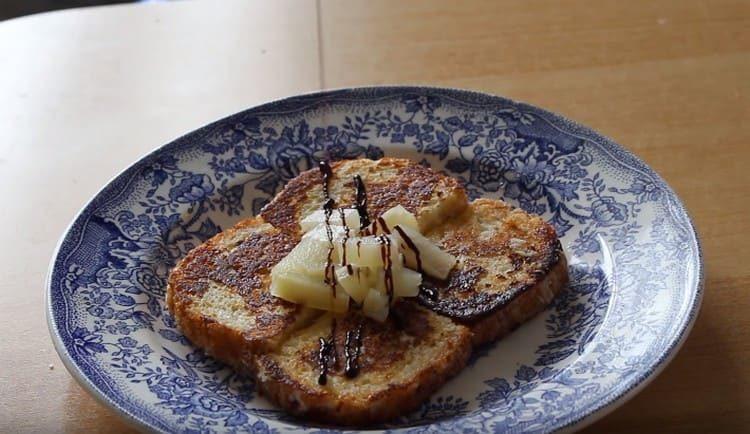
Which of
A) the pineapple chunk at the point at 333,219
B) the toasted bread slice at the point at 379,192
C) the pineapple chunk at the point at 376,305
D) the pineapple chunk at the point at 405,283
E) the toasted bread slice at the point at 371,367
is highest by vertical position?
the toasted bread slice at the point at 379,192

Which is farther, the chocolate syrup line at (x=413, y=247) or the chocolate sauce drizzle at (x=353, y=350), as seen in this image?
the chocolate syrup line at (x=413, y=247)

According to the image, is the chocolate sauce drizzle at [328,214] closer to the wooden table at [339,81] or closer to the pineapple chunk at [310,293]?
the pineapple chunk at [310,293]

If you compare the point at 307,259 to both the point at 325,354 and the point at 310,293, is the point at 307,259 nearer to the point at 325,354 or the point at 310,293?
the point at 310,293

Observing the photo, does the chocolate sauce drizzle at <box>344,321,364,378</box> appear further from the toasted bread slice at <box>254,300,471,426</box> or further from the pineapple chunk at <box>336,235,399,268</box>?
the pineapple chunk at <box>336,235,399,268</box>

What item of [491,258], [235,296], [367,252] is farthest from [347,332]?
[491,258]

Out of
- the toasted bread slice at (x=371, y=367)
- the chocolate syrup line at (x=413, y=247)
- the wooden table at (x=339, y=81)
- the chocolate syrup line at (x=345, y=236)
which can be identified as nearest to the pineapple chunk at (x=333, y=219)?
the chocolate syrup line at (x=345, y=236)

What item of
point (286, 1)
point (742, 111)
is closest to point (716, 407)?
point (742, 111)
